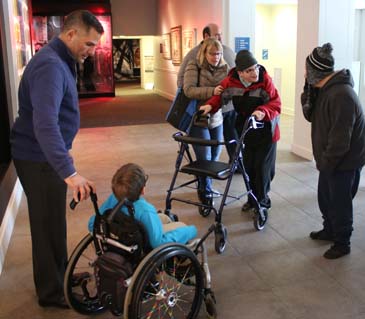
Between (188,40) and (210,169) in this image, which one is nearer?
(210,169)

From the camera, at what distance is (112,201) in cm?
219

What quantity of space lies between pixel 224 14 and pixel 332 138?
203 inches

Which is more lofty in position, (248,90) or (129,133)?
(248,90)

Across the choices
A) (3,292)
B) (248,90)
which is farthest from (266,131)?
(3,292)

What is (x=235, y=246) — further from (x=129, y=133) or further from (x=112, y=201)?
(x=129, y=133)

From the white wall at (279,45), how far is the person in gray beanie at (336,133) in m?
6.33

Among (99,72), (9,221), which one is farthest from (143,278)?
(99,72)

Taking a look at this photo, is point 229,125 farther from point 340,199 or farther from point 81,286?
point 81,286

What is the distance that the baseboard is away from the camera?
10.00ft

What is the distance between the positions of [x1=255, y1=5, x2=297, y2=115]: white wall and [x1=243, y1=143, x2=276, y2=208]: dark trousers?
5802 mm

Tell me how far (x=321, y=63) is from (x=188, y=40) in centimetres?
813

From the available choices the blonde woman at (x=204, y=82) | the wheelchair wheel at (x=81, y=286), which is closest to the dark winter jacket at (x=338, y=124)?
the blonde woman at (x=204, y=82)

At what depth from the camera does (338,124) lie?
2.69m

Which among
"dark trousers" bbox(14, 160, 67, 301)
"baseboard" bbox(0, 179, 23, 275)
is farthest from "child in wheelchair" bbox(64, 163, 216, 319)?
"baseboard" bbox(0, 179, 23, 275)
